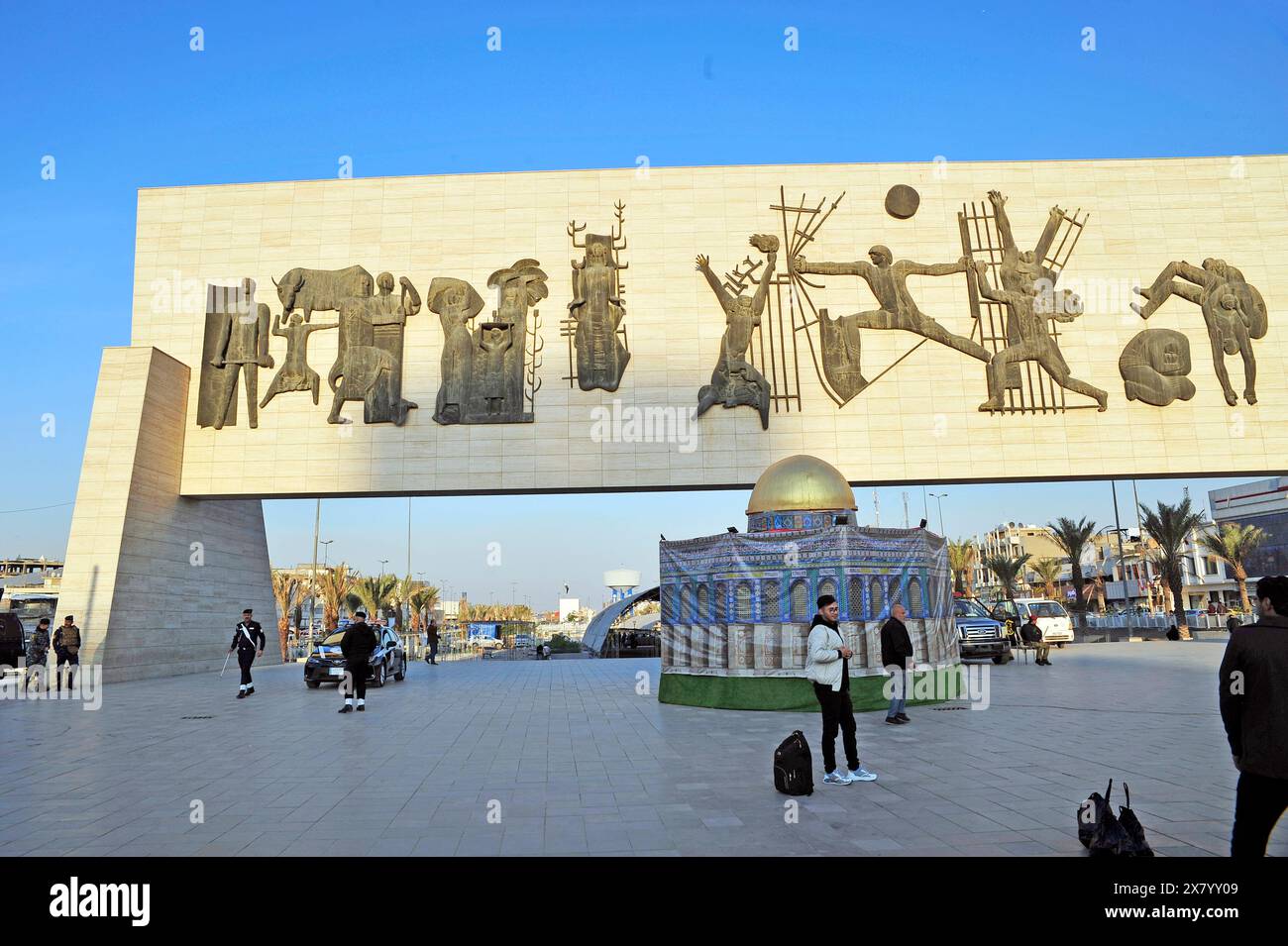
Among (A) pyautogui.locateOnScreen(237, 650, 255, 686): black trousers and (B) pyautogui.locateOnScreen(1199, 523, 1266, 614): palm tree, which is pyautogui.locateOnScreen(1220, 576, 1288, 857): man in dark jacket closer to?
(A) pyautogui.locateOnScreen(237, 650, 255, 686): black trousers

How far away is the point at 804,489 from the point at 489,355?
13970 mm

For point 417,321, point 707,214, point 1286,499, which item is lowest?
point 1286,499

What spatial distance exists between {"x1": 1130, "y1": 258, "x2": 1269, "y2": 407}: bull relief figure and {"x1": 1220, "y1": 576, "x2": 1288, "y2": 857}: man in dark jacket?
2766 cm

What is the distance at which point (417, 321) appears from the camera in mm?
27406

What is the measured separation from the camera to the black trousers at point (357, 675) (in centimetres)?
Answer: 1516

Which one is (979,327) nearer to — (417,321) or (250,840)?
(417,321)

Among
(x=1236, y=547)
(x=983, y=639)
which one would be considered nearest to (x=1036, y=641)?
(x=983, y=639)

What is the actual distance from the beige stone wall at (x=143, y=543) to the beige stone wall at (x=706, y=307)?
4.49 feet

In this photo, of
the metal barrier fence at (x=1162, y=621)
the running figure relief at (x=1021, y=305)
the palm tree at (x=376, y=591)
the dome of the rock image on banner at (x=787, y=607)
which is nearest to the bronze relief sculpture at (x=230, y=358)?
the dome of the rock image on banner at (x=787, y=607)

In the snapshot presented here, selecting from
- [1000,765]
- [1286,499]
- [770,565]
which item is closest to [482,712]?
[770,565]

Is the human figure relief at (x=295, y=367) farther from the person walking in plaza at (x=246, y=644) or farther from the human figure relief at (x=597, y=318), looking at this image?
the person walking in plaza at (x=246, y=644)

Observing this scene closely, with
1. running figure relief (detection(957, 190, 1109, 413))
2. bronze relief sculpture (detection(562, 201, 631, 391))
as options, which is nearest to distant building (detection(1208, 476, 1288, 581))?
running figure relief (detection(957, 190, 1109, 413))
